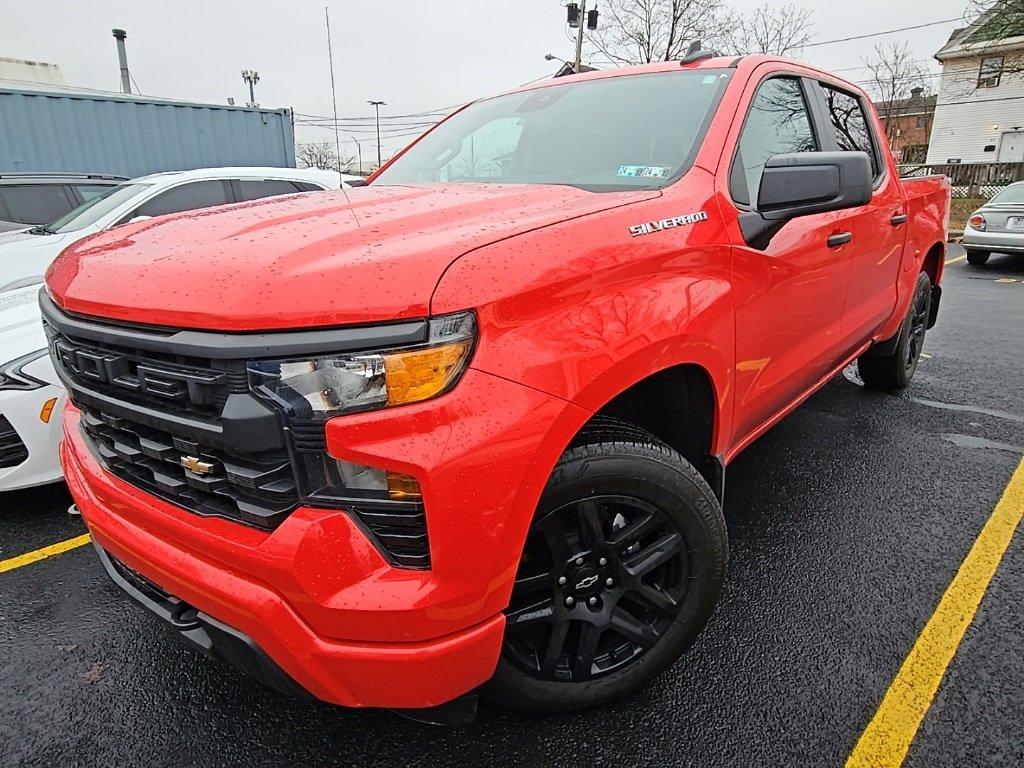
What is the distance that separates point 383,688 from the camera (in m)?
1.39

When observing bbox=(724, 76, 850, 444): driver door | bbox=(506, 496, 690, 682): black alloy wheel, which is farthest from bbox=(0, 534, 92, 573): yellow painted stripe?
bbox=(724, 76, 850, 444): driver door

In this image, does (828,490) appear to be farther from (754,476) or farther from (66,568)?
(66,568)

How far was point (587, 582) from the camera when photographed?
5.67 feet

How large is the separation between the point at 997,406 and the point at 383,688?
4518 millimetres

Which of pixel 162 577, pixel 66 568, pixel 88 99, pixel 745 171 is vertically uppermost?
pixel 88 99

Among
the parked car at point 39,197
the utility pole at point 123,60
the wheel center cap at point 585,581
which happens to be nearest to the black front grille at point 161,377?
the wheel center cap at point 585,581

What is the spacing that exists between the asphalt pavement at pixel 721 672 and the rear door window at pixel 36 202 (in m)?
4.14

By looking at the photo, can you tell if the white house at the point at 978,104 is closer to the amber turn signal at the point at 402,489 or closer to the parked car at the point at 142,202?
the parked car at the point at 142,202

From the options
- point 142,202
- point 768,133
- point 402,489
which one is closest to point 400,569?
point 402,489

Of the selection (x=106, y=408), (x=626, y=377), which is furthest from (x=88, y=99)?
(x=626, y=377)

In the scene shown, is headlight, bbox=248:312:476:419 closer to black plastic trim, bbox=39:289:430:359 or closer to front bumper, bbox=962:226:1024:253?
black plastic trim, bbox=39:289:430:359

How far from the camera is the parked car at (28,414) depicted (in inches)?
107

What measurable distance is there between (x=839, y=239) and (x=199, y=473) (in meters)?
2.46

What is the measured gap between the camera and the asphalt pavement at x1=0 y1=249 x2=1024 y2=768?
176 cm
